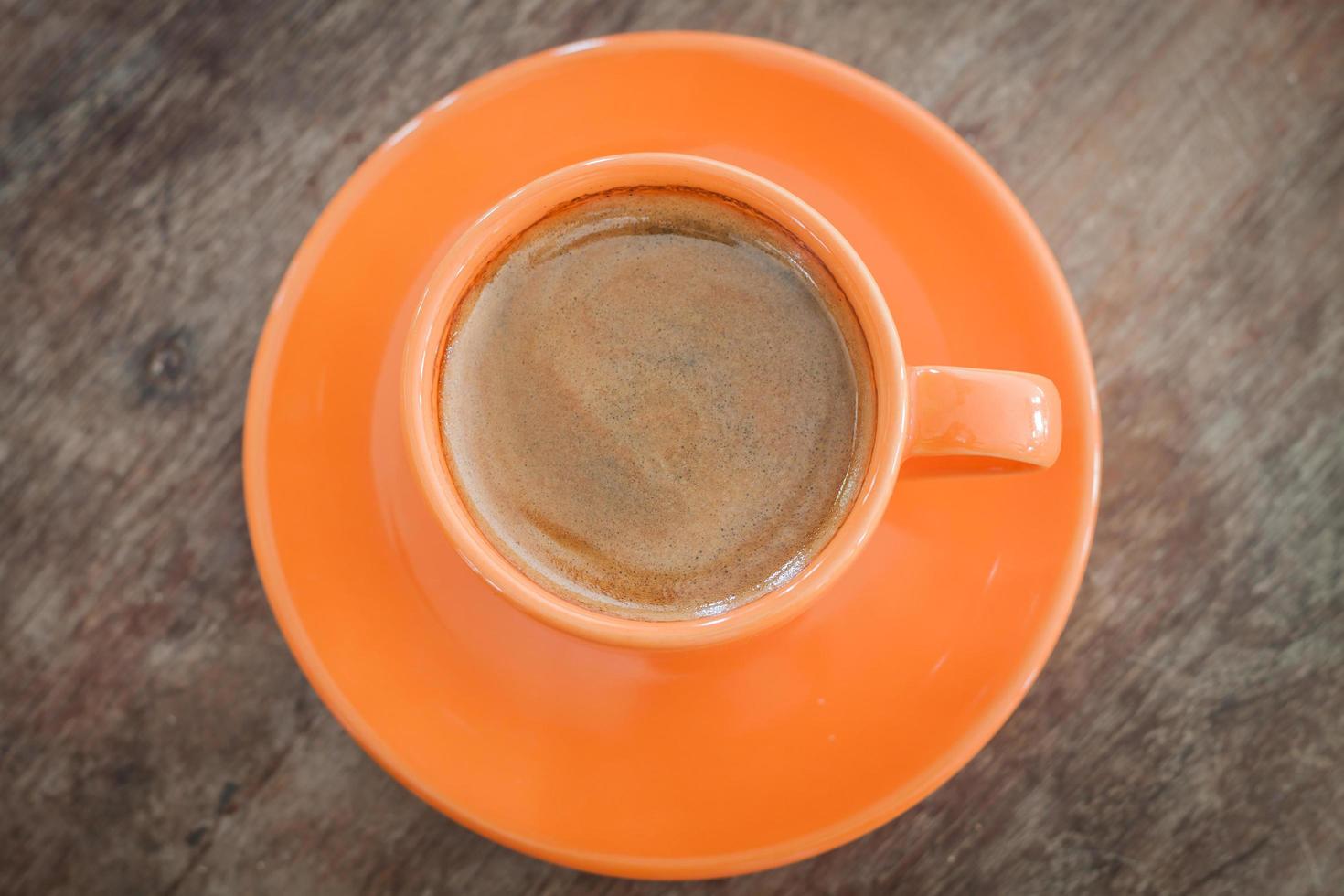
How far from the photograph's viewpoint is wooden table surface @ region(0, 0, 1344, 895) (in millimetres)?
1210

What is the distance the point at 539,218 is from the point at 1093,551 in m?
0.85

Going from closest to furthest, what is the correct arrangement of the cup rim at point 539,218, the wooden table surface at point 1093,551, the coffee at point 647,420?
the cup rim at point 539,218 → the coffee at point 647,420 → the wooden table surface at point 1093,551

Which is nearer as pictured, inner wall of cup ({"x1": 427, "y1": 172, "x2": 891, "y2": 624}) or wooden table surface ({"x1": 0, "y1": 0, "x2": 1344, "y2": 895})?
inner wall of cup ({"x1": 427, "y1": 172, "x2": 891, "y2": 624})

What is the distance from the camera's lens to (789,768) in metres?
0.94

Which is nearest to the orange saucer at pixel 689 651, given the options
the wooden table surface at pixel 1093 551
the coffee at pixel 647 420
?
the coffee at pixel 647 420

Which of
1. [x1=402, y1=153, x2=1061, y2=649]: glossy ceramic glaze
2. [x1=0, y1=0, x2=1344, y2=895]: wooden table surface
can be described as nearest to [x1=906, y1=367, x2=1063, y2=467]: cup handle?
[x1=402, y1=153, x2=1061, y2=649]: glossy ceramic glaze

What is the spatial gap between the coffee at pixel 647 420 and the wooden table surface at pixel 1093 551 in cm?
48

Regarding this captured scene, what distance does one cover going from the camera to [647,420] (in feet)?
2.91

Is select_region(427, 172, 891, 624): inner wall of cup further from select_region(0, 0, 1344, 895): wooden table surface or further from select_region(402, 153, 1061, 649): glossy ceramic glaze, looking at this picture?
select_region(0, 0, 1344, 895): wooden table surface

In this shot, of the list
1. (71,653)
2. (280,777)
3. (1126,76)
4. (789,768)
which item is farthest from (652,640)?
(1126,76)

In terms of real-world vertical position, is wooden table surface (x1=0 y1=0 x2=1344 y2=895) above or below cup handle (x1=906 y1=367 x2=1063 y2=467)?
below

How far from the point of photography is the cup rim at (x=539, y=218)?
A: 757 millimetres

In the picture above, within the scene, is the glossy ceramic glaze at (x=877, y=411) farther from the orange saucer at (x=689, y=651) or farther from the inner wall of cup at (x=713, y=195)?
the orange saucer at (x=689, y=651)

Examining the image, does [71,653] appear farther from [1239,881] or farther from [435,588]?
[1239,881]
